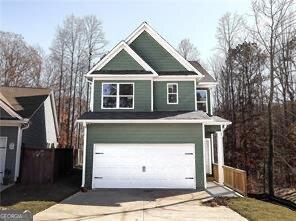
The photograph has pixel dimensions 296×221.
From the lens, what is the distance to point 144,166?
16.7m

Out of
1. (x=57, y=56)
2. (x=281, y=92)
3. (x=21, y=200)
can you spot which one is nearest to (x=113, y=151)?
(x=21, y=200)

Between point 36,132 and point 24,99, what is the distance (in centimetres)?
230

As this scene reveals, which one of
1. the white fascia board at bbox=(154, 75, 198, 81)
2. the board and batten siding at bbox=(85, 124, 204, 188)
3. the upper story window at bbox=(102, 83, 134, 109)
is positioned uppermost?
the white fascia board at bbox=(154, 75, 198, 81)

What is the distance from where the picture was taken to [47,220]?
9.77 meters

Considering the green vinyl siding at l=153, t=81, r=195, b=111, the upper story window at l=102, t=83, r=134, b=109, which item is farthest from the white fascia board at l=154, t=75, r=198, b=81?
the upper story window at l=102, t=83, r=134, b=109

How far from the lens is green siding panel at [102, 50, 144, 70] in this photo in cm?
1859

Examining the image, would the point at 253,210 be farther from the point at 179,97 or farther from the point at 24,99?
the point at 24,99

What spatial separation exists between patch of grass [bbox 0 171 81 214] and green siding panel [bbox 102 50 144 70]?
22.7 feet

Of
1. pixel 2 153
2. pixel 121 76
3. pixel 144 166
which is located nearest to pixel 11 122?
pixel 2 153

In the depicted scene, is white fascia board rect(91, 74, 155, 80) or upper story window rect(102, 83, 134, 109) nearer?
white fascia board rect(91, 74, 155, 80)

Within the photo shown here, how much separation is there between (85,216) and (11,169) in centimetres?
831

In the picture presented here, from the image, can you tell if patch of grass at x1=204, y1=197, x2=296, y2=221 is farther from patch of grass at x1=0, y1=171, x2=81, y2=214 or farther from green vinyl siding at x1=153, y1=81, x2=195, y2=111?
green vinyl siding at x1=153, y1=81, x2=195, y2=111

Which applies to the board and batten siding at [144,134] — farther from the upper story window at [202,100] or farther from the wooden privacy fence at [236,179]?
the upper story window at [202,100]

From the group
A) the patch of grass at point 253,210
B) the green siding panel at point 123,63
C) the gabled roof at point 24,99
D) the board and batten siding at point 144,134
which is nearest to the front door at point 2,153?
the gabled roof at point 24,99
